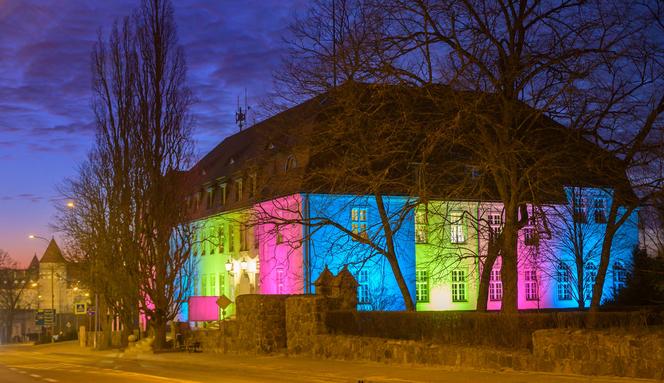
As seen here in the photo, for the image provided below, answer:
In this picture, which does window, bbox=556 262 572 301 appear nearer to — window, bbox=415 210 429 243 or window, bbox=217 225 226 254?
window, bbox=415 210 429 243

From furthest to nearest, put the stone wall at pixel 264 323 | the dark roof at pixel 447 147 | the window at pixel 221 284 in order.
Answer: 1. the window at pixel 221 284
2. the stone wall at pixel 264 323
3. the dark roof at pixel 447 147

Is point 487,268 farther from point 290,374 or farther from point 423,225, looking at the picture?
point 290,374

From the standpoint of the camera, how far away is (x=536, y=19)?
23031 mm

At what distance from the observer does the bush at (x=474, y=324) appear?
21.8m

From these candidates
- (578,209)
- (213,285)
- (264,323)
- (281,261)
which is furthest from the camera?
(213,285)

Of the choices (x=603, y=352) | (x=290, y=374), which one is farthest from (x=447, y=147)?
(x=603, y=352)

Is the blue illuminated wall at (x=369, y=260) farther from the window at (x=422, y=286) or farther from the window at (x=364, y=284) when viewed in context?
the window at (x=422, y=286)

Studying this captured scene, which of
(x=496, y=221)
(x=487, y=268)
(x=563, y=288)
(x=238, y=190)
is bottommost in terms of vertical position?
(x=563, y=288)

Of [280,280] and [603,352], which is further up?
[280,280]

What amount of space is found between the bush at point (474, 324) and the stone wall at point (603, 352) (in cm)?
188

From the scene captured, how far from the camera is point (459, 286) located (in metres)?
49.5

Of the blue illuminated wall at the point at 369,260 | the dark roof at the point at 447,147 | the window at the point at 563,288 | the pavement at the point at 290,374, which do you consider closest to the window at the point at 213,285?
the blue illuminated wall at the point at 369,260

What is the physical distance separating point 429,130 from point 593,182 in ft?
20.7

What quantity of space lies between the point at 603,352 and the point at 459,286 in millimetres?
31570
